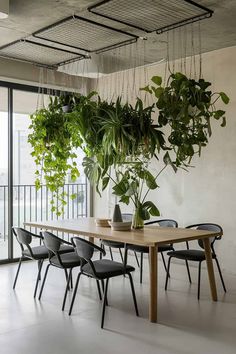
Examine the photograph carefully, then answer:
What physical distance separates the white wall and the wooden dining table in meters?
1.29

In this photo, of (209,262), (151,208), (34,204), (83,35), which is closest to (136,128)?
(151,208)

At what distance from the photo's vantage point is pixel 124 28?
4941 mm

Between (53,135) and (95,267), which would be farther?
(53,135)

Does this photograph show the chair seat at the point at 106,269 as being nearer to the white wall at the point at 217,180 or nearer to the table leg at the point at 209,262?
the table leg at the point at 209,262

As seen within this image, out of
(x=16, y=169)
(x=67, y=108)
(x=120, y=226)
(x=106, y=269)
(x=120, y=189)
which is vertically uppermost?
(x=67, y=108)

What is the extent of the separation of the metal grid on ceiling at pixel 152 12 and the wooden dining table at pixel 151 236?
7.29ft

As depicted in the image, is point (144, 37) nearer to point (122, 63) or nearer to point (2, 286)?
point (122, 63)

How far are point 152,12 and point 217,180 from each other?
2.55 m

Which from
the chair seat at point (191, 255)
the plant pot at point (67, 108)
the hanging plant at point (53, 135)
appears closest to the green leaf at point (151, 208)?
the chair seat at point (191, 255)

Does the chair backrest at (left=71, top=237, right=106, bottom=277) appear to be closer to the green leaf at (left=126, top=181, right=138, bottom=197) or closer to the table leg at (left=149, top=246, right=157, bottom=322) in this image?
the table leg at (left=149, top=246, right=157, bottom=322)

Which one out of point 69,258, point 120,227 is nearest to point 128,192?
point 120,227

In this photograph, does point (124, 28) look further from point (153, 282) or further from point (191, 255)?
point (153, 282)

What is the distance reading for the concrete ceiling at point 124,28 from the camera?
433 cm

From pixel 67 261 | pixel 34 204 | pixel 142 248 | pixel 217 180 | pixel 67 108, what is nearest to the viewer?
pixel 67 261
